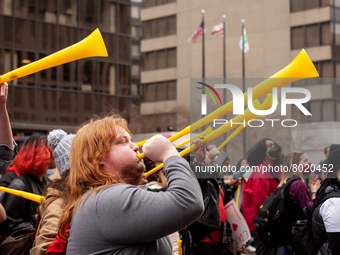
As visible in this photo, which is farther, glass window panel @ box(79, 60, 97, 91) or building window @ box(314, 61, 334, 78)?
building window @ box(314, 61, 334, 78)

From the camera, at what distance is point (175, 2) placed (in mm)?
45688

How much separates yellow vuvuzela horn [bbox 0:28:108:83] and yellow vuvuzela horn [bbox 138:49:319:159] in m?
0.63

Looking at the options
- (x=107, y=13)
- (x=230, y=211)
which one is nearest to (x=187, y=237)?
(x=230, y=211)

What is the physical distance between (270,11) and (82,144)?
41523mm

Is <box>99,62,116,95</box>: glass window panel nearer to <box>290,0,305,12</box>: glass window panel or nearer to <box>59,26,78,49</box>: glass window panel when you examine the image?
<box>59,26,78,49</box>: glass window panel

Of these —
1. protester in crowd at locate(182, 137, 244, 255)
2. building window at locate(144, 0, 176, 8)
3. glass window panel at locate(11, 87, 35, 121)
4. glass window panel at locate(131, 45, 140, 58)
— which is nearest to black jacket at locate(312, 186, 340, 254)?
protester in crowd at locate(182, 137, 244, 255)

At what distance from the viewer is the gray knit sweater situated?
66.1 inches

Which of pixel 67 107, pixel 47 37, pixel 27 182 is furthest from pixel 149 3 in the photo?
pixel 27 182

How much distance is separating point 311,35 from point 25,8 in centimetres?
2530

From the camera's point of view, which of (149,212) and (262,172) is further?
(262,172)

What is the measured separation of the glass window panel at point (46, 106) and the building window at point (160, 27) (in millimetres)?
23958

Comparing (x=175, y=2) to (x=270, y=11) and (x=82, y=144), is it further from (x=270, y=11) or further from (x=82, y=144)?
(x=82, y=144)

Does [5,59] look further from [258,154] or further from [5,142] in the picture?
[5,142]

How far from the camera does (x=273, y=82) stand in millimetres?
2473
